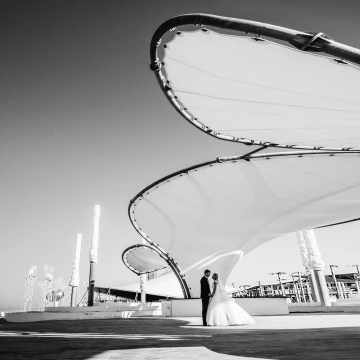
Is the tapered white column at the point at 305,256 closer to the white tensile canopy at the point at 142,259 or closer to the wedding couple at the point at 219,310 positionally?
the white tensile canopy at the point at 142,259

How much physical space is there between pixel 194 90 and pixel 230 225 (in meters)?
10.2

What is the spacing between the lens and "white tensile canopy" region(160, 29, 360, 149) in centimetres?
543

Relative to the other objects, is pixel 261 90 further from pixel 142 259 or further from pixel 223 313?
pixel 142 259

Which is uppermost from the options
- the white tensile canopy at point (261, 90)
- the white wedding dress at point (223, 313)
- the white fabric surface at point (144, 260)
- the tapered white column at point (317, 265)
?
the white tensile canopy at point (261, 90)

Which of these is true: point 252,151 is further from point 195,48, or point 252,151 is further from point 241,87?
point 195,48

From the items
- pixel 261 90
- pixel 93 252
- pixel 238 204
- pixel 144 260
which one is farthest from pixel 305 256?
pixel 261 90

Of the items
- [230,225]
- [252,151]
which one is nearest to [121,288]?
[230,225]

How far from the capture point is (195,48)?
5.43 metres

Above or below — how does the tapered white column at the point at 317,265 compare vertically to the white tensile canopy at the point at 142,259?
below

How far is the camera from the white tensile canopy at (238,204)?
11695 millimetres

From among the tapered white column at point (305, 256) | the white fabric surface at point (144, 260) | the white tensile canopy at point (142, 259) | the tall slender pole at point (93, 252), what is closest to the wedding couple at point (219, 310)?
the tapered white column at point (305, 256)

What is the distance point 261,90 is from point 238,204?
833cm

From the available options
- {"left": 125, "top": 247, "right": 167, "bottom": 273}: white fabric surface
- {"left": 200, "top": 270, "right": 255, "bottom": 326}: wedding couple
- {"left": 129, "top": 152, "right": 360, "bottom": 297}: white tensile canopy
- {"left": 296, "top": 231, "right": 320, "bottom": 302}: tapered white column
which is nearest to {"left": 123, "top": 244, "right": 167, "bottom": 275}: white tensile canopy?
{"left": 125, "top": 247, "right": 167, "bottom": 273}: white fabric surface

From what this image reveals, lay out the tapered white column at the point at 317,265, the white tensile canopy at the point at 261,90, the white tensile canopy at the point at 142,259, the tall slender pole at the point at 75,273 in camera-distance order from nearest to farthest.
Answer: the white tensile canopy at the point at 261,90
the tapered white column at the point at 317,265
the white tensile canopy at the point at 142,259
the tall slender pole at the point at 75,273
